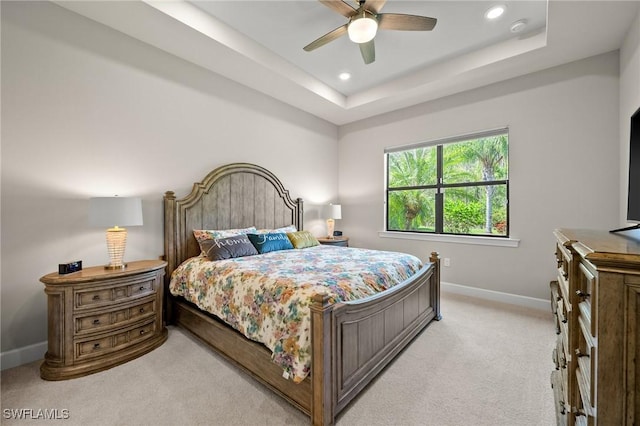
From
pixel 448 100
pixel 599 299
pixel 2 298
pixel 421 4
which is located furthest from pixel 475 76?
pixel 2 298

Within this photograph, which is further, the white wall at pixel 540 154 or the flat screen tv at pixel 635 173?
the white wall at pixel 540 154

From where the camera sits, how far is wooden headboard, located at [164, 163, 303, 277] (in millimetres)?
3084

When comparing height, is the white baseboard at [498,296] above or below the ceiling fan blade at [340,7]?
below

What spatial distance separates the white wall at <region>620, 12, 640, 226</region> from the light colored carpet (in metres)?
1.77

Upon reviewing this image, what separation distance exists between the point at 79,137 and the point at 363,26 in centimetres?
276

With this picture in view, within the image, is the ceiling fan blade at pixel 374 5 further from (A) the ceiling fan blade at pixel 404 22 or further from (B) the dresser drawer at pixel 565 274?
(B) the dresser drawer at pixel 565 274

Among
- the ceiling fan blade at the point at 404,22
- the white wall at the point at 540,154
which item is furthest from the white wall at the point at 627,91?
the ceiling fan blade at the point at 404,22

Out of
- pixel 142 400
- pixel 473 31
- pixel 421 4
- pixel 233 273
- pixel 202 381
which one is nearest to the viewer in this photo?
pixel 142 400

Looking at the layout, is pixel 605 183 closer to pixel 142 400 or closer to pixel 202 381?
pixel 202 381

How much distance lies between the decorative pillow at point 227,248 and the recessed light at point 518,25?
366 cm

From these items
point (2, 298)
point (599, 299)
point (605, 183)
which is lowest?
point (2, 298)

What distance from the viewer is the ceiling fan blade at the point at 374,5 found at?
2.23 meters

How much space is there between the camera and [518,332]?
275 centimetres

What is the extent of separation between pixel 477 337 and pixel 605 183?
223 cm
